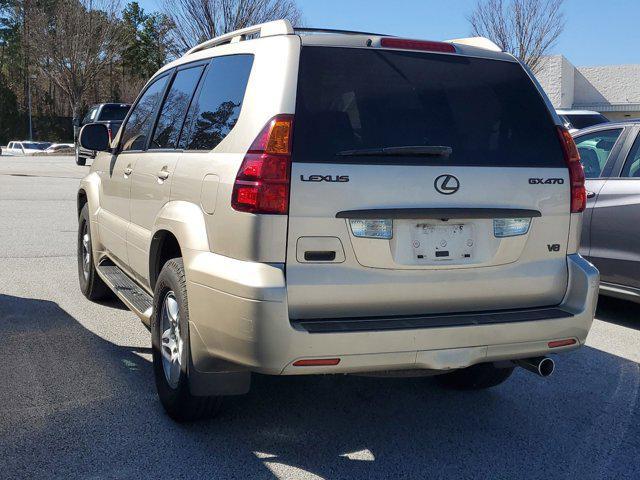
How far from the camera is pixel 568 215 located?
3.69 meters

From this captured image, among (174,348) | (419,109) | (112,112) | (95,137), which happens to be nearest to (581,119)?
(95,137)

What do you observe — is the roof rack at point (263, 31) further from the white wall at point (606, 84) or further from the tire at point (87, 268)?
the white wall at point (606, 84)

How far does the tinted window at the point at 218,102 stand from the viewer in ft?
11.8

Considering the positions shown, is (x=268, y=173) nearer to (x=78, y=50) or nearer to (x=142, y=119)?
(x=142, y=119)

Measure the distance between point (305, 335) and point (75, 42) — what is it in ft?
173

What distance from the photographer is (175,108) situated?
4.53 meters

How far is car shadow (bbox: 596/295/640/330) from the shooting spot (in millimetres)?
6434

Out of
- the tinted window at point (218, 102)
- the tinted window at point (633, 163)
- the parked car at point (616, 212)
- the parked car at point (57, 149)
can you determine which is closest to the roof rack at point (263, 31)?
the tinted window at point (218, 102)

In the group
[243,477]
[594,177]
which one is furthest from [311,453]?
[594,177]

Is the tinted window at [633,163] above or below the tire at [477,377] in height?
above

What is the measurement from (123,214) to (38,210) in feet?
30.3

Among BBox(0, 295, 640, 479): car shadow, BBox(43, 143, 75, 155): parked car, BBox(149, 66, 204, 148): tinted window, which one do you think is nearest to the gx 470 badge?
BBox(0, 295, 640, 479): car shadow

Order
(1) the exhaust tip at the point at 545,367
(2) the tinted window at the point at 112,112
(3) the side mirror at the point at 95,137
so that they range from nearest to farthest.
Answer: (1) the exhaust tip at the point at 545,367 < (3) the side mirror at the point at 95,137 < (2) the tinted window at the point at 112,112

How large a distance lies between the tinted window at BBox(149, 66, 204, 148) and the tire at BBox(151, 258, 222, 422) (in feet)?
2.92
